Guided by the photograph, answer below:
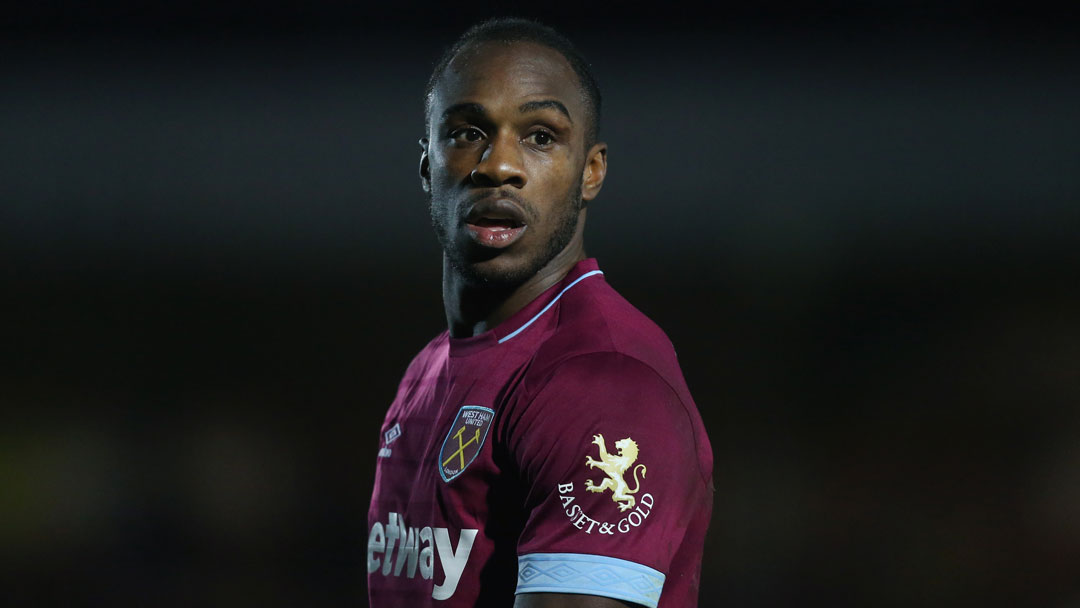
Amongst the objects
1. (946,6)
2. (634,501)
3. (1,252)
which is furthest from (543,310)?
(1,252)

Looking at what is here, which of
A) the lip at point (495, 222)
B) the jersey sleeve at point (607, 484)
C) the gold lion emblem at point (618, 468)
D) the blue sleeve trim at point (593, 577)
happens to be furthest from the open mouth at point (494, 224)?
the blue sleeve trim at point (593, 577)

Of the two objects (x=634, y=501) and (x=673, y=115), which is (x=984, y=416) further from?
(x=634, y=501)

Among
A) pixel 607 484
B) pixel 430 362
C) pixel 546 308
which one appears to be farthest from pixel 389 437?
pixel 607 484

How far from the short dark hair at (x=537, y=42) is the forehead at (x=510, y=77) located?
0.04 ft

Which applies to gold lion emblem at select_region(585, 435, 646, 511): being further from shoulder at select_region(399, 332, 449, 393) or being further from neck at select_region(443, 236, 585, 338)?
shoulder at select_region(399, 332, 449, 393)

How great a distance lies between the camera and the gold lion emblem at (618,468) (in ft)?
4.51

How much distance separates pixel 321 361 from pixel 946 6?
11.8 feet

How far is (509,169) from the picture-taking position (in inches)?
67.5

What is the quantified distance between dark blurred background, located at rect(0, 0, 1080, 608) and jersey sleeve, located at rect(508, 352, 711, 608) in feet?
12.0

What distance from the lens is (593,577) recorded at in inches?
53.4

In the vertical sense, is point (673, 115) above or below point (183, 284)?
above

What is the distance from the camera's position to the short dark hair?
1791 millimetres

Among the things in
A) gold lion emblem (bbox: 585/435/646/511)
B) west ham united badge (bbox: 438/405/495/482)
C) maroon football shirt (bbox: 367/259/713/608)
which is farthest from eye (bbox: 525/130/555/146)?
gold lion emblem (bbox: 585/435/646/511)

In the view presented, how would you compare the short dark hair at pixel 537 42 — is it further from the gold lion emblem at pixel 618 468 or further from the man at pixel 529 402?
the gold lion emblem at pixel 618 468
